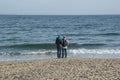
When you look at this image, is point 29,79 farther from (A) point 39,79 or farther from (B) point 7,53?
(B) point 7,53

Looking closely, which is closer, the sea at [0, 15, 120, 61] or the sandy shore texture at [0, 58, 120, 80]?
the sandy shore texture at [0, 58, 120, 80]

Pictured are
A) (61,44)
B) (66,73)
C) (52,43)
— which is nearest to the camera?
(66,73)

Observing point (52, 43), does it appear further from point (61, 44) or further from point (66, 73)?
point (66, 73)

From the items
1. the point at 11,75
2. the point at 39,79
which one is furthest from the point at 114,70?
the point at 11,75

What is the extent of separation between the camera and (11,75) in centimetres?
1398

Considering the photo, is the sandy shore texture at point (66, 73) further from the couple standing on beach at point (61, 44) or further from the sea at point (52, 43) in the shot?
the sea at point (52, 43)

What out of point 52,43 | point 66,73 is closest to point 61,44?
point 66,73

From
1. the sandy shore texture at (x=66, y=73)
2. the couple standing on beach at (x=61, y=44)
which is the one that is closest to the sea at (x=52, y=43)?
the couple standing on beach at (x=61, y=44)

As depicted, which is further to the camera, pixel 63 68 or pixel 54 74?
pixel 63 68

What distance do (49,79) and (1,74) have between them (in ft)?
8.49

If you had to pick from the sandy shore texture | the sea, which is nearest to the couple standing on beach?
the sea

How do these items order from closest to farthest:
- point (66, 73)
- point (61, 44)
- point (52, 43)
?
1. point (66, 73)
2. point (61, 44)
3. point (52, 43)

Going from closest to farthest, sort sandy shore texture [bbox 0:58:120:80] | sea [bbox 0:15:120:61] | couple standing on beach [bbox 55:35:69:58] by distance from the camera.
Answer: sandy shore texture [bbox 0:58:120:80]
couple standing on beach [bbox 55:35:69:58]
sea [bbox 0:15:120:61]

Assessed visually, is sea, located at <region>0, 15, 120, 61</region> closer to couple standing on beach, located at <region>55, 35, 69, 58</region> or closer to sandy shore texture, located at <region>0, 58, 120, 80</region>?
couple standing on beach, located at <region>55, 35, 69, 58</region>
